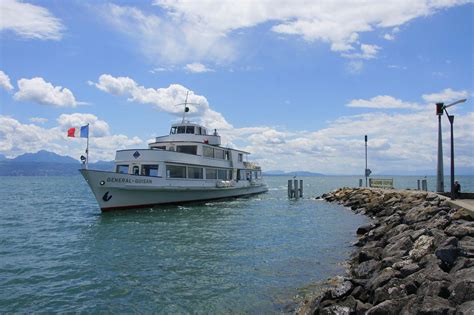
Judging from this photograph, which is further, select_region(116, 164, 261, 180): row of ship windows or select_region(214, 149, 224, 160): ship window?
select_region(214, 149, 224, 160): ship window

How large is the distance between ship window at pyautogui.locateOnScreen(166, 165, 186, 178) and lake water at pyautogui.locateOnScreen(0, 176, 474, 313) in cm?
544

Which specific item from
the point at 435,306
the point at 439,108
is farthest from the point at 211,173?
the point at 435,306

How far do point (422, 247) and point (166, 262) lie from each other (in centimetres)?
820

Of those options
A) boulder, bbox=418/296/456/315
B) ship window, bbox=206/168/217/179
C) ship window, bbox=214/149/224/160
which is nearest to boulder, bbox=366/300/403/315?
boulder, bbox=418/296/456/315

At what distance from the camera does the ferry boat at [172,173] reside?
2773 cm

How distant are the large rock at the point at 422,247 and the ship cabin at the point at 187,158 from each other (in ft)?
71.2

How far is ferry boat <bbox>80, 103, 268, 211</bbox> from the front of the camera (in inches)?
1092

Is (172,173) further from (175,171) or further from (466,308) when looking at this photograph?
(466,308)

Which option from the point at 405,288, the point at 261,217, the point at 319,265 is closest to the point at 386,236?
the point at 319,265

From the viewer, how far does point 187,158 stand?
32.8 meters

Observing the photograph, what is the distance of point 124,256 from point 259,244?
581 cm

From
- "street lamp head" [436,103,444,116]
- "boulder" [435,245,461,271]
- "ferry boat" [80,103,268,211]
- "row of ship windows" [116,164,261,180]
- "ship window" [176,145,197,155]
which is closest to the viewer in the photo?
"boulder" [435,245,461,271]

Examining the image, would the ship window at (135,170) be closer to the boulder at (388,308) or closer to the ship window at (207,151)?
the ship window at (207,151)

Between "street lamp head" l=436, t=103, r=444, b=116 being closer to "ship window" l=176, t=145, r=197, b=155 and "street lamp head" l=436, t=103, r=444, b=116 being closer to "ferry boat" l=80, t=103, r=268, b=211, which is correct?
"ferry boat" l=80, t=103, r=268, b=211
